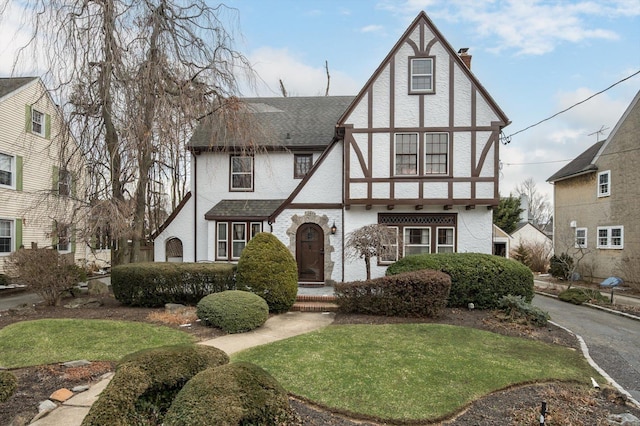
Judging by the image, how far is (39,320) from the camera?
8109 millimetres

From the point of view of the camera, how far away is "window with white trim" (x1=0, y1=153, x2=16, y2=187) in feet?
52.1

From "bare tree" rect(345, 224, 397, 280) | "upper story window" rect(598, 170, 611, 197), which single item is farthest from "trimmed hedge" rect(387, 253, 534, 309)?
"upper story window" rect(598, 170, 611, 197)

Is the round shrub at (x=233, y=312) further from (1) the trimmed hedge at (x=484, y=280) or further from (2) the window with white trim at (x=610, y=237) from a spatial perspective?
(2) the window with white trim at (x=610, y=237)

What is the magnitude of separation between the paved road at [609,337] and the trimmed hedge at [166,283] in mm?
8360

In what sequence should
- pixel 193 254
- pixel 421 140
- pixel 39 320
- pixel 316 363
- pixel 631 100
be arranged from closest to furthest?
pixel 316 363 < pixel 39 320 < pixel 421 140 < pixel 193 254 < pixel 631 100

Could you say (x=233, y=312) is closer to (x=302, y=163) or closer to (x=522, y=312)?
(x=522, y=312)

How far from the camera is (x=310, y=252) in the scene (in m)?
13.4

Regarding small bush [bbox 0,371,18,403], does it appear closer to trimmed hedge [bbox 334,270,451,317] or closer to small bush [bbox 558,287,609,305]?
trimmed hedge [bbox 334,270,451,317]

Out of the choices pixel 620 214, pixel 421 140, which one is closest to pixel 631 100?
pixel 620 214

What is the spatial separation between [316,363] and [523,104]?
40.9ft

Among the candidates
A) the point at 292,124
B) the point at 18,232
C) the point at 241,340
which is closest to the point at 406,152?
the point at 292,124

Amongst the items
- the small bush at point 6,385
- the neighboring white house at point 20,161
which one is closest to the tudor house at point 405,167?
the small bush at point 6,385

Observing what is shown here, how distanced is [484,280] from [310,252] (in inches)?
241

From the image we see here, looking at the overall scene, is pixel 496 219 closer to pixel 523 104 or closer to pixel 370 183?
pixel 523 104
